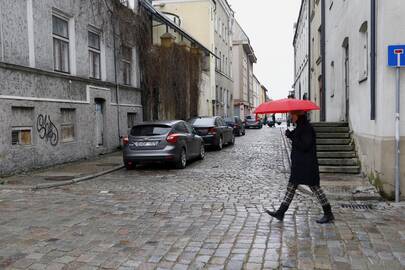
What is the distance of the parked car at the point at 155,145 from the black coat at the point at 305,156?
6.74 m

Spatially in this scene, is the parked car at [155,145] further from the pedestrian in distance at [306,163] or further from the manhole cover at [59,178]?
the pedestrian in distance at [306,163]

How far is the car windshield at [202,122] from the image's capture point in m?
19.7

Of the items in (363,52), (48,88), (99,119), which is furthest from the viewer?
(99,119)

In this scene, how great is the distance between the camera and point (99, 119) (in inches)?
699

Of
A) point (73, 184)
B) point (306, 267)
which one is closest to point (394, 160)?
point (306, 267)

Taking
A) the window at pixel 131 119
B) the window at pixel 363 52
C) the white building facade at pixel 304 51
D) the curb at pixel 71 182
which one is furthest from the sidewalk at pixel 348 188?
the white building facade at pixel 304 51

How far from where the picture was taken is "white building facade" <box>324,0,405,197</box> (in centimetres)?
841

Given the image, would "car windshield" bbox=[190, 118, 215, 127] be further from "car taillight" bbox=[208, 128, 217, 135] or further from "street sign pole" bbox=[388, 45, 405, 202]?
"street sign pole" bbox=[388, 45, 405, 202]

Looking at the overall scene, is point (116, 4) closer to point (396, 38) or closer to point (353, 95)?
point (353, 95)

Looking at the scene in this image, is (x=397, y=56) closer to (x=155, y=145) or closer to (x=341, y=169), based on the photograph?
(x=341, y=169)

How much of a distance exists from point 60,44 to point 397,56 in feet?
35.7

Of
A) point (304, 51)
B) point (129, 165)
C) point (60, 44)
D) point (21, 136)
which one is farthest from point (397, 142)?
point (304, 51)

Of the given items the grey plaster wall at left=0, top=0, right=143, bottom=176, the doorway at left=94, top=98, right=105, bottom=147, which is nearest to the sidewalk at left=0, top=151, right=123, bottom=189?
the grey plaster wall at left=0, top=0, right=143, bottom=176

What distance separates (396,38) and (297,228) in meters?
4.34
